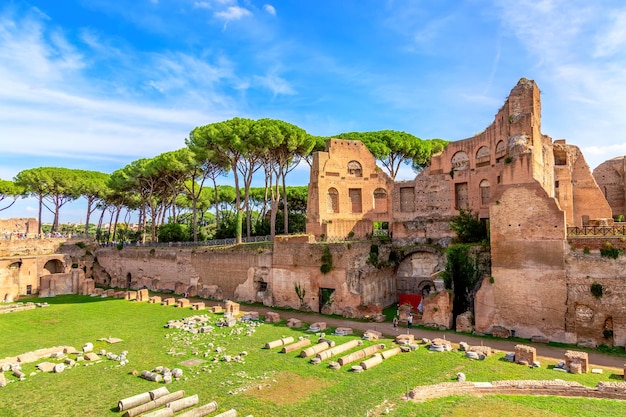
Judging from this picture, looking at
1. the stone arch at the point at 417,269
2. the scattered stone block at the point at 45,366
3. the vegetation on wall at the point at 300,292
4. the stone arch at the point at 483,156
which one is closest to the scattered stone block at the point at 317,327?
the vegetation on wall at the point at 300,292

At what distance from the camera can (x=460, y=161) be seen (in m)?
23.7

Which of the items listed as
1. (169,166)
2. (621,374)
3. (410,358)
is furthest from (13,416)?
(169,166)

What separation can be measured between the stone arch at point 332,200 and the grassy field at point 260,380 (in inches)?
416

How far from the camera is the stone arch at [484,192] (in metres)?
22.2

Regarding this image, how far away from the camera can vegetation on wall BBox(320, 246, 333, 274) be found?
Result: 63.4 feet

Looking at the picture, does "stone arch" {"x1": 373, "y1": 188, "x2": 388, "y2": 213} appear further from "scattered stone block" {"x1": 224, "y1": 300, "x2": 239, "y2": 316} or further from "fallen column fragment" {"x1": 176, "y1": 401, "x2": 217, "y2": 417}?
"fallen column fragment" {"x1": 176, "y1": 401, "x2": 217, "y2": 417}

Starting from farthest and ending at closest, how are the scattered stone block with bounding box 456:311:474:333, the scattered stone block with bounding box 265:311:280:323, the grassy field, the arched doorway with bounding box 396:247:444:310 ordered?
the arched doorway with bounding box 396:247:444:310, the scattered stone block with bounding box 265:311:280:323, the scattered stone block with bounding box 456:311:474:333, the grassy field

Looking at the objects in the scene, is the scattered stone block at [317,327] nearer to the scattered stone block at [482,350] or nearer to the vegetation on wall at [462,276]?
the vegetation on wall at [462,276]

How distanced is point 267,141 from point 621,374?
19640mm

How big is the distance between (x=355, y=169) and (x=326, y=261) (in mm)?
8445

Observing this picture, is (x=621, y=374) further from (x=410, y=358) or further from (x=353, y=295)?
(x=353, y=295)

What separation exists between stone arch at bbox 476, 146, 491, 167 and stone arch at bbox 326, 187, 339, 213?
8.15 metres

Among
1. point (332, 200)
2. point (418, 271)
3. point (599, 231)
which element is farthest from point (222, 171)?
point (599, 231)

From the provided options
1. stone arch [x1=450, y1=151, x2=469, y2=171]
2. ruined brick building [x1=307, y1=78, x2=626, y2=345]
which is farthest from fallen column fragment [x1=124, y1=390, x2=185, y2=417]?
stone arch [x1=450, y1=151, x2=469, y2=171]
